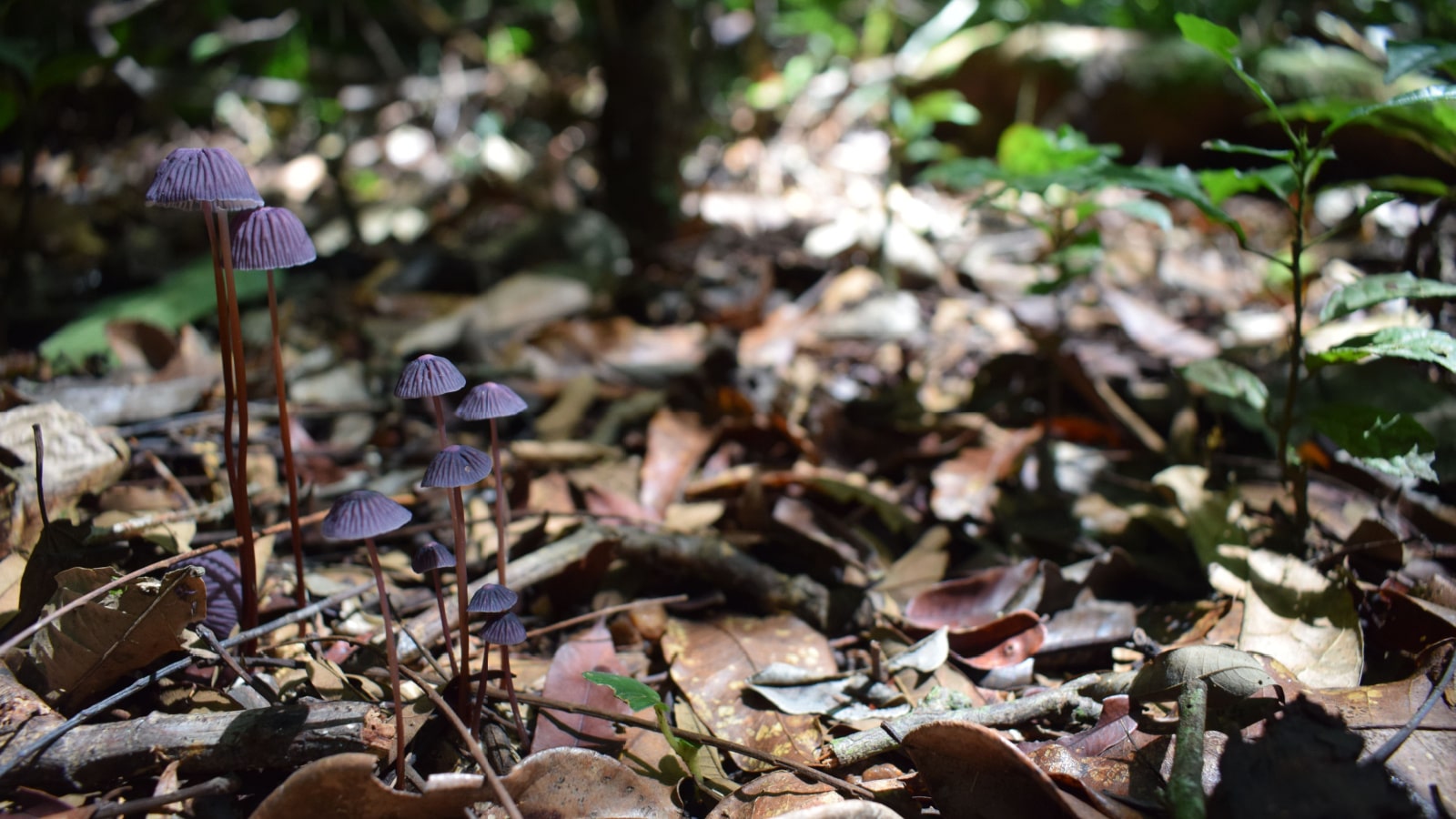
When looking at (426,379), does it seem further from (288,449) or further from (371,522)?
(288,449)

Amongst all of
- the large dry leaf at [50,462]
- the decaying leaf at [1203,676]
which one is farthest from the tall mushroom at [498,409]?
the decaying leaf at [1203,676]

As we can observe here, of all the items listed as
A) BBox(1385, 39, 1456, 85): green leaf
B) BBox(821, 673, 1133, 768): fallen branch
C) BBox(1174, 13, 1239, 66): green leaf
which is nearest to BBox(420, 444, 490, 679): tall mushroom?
BBox(821, 673, 1133, 768): fallen branch

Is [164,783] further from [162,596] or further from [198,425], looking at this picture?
[198,425]

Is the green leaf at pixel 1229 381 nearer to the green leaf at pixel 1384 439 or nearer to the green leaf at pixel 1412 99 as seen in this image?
the green leaf at pixel 1384 439

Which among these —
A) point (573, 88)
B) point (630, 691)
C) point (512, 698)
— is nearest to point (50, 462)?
point (512, 698)

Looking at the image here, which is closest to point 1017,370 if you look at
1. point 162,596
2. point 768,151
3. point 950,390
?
point 950,390

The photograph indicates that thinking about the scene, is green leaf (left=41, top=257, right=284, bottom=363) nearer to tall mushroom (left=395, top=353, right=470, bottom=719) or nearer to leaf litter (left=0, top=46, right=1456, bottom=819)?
leaf litter (left=0, top=46, right=1456, bottom=819)
